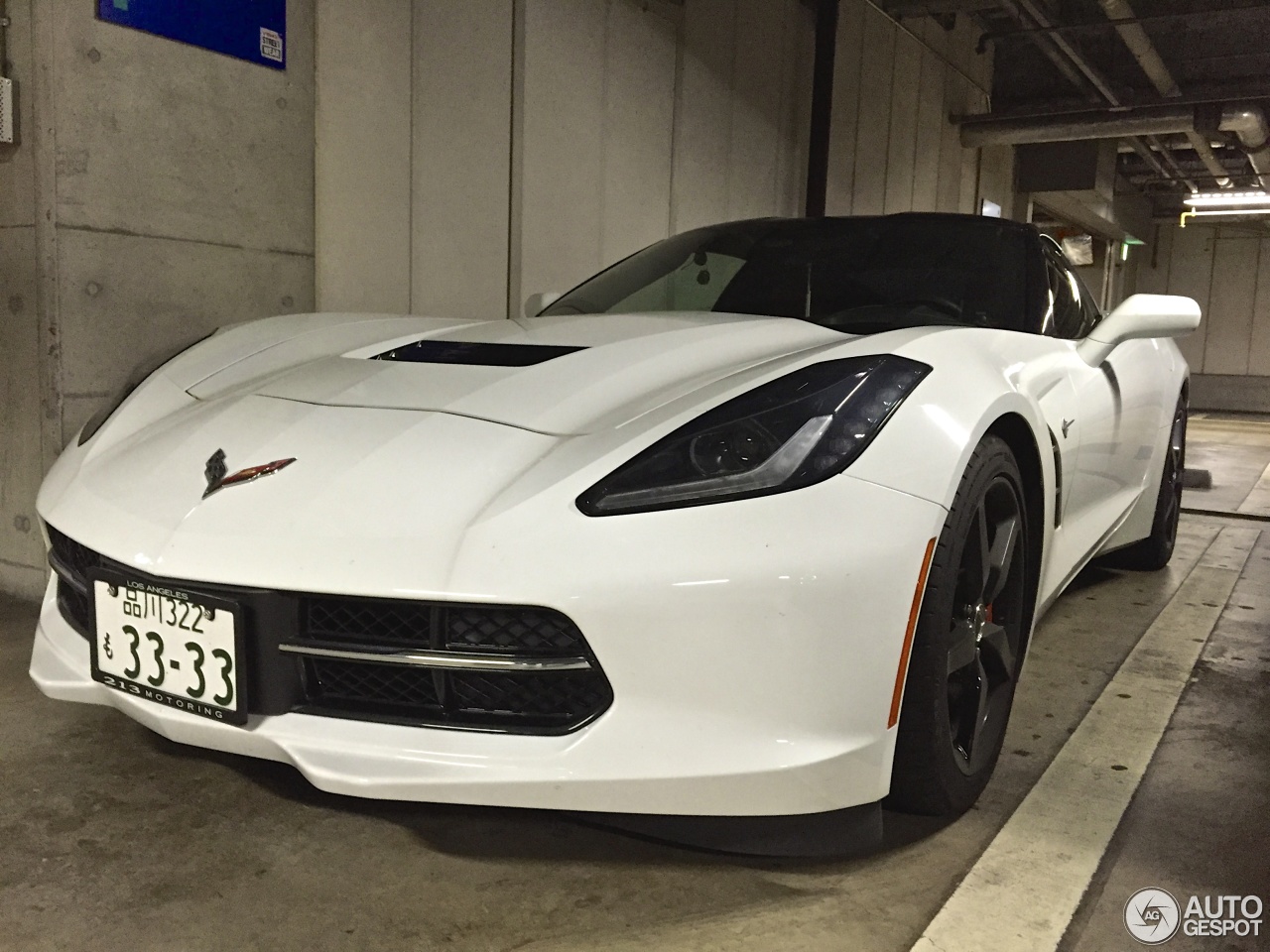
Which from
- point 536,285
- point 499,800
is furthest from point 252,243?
point 499,800

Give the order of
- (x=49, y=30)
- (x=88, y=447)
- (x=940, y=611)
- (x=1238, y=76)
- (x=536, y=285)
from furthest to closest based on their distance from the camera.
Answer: (x=1238, y=76)
(x=536, y=285)
(x=49, y=30)
(x=88, y=447)
(x=940, y=611)

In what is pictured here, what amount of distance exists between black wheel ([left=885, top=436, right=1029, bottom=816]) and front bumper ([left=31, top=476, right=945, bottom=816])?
0.45 feet

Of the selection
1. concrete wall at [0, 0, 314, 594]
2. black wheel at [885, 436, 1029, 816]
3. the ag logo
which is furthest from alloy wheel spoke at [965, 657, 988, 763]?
concrete wall at [0, 0, 314, 594]

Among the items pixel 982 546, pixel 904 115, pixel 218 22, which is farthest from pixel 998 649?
pixel 904 115

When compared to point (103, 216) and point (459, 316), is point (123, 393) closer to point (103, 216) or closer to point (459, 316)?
point (103, 216)

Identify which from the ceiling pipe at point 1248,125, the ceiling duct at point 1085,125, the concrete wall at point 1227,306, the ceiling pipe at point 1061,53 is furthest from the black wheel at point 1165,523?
the concrete wall at point 1227,306

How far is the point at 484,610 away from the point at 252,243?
8.00 feet

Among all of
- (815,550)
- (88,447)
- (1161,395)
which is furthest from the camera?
(1161,395)

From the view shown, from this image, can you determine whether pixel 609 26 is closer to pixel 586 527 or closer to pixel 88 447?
pixel 88 447

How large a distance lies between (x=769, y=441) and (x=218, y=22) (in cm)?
261

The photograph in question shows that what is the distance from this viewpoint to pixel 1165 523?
3.56 m

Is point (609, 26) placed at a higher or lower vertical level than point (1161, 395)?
higher

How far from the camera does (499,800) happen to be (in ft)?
4.17

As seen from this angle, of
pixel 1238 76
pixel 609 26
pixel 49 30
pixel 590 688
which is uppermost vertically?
pixel 1238 76
